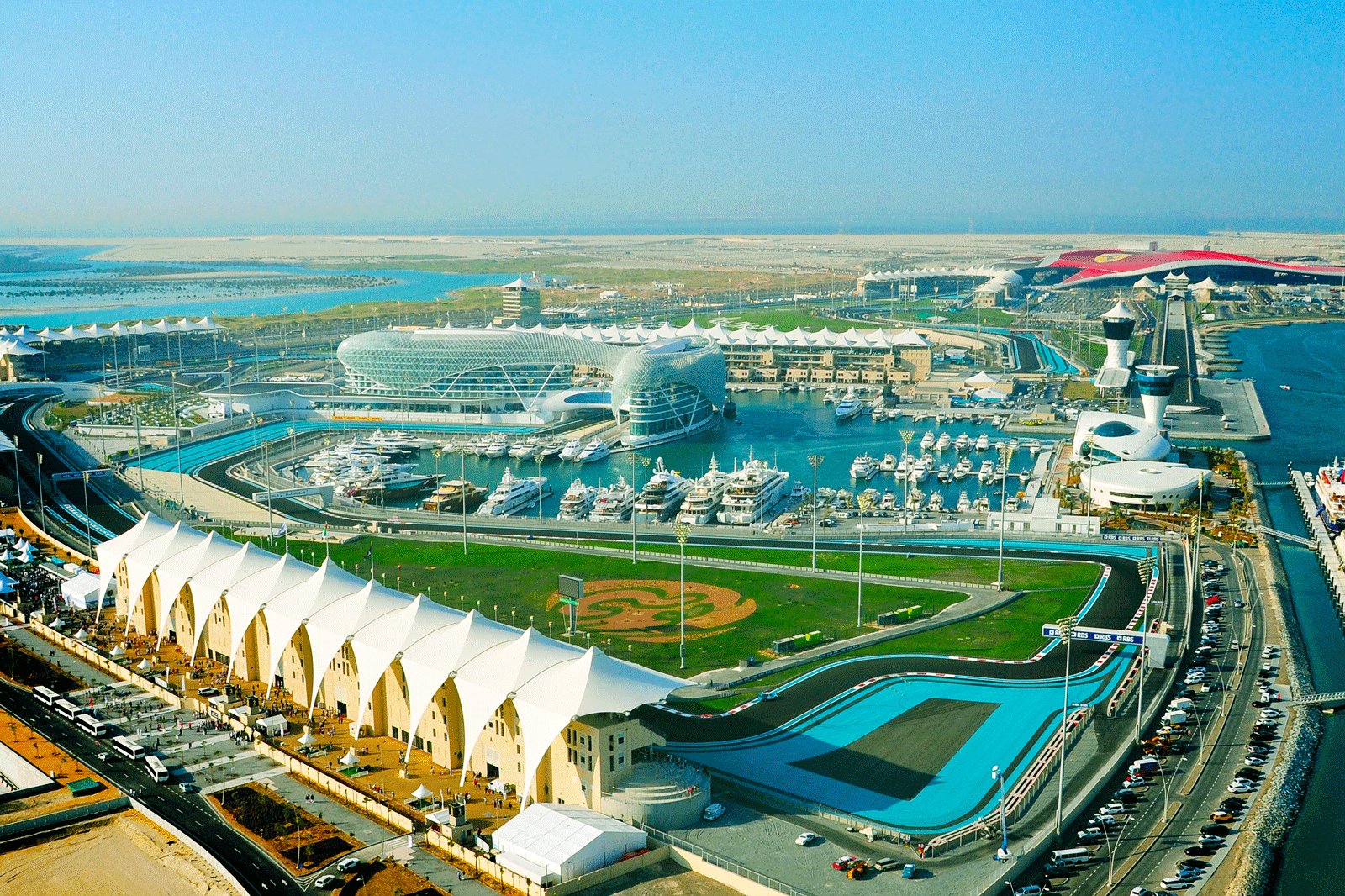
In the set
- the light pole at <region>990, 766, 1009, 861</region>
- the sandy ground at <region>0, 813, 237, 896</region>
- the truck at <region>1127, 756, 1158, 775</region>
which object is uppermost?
→ the light pole at <region>990, 766, 1009, 861</region>

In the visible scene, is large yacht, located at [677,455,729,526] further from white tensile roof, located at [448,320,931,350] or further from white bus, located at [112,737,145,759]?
white tensile roof, located at [448,320,931,350]

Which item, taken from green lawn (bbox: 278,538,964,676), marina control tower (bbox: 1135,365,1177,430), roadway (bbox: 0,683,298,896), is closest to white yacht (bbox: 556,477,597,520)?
green lawn (bbox: 278,538,964,676)

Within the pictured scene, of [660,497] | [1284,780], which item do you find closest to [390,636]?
[1284,780]

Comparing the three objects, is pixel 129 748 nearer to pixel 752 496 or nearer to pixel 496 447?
pixel 752 496

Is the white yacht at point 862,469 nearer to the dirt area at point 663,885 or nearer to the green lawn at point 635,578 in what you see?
the green lawn at point 635,578

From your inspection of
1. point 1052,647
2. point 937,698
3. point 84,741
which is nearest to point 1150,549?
point 1052,647

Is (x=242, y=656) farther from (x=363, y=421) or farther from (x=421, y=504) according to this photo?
(x=363, y=421)
